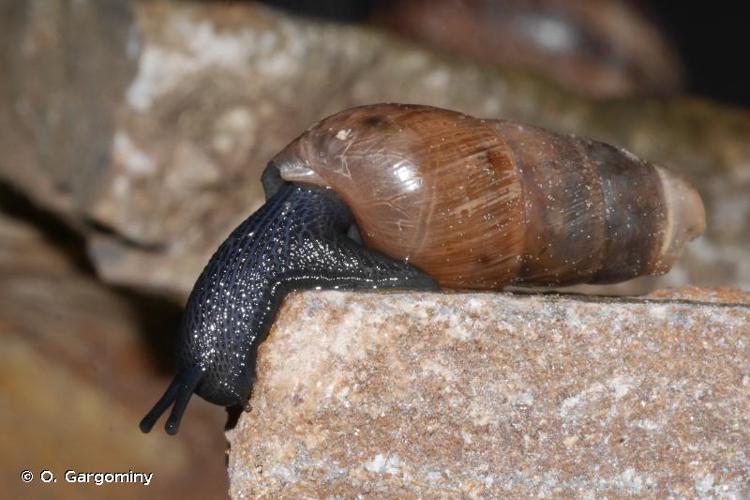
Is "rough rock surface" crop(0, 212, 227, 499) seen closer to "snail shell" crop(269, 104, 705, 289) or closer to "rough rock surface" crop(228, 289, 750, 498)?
"rough rock surface" crop(228, 289, 750, 498)

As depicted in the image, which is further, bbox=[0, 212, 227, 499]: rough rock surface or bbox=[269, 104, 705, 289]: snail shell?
bbox=[0, 212, 227, 499]: rough rock surface

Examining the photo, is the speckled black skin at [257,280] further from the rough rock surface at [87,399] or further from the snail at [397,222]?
the rough rock surface at [87,399]

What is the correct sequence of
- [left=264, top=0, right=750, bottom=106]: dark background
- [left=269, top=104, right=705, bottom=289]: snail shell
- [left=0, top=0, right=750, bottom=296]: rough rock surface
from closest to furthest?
[left=269, top=104, right=705, bottom=289]: snail shell
[left=0, top=0, right=750, bottom=296]: rough rock surface
[left=264, top=0, right=750, bottom=106]: dark background

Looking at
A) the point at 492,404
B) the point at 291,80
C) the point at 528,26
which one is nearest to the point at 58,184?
the point at 291,80

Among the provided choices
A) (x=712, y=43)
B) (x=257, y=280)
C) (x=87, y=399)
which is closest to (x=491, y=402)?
(x=257, y=280)

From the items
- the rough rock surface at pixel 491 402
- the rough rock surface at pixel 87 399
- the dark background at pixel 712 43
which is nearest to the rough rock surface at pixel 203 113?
the rough rock surface at pixel 87 399

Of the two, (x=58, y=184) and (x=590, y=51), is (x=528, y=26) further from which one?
(x=58, y=184)

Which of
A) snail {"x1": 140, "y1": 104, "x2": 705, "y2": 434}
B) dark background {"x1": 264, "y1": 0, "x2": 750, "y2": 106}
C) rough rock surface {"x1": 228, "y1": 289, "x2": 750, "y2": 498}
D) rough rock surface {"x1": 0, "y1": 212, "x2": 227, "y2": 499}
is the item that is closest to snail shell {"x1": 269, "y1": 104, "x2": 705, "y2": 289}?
snail {"x1": 140, "y1": 104, "x2": 705, "y2": 434}
